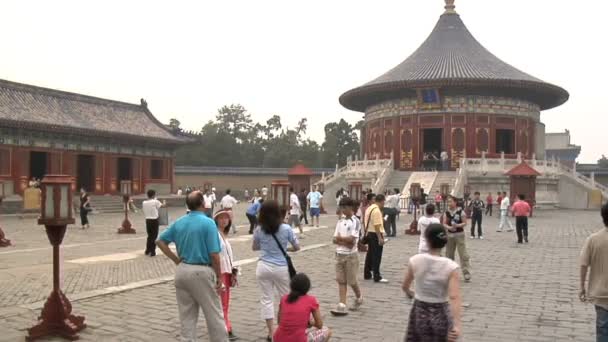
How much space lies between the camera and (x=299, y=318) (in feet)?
15.3

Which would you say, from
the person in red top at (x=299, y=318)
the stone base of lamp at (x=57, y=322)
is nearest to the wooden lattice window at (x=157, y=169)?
the stone base of lamp at (x=57, y=322)

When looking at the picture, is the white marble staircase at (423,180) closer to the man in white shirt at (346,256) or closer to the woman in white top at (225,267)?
the man in white shirt at (346,256)

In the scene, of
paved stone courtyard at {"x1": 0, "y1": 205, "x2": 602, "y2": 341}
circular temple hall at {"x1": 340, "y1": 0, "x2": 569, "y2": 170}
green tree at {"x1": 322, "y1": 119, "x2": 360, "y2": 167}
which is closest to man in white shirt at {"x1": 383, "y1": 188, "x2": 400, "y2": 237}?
paved stone courtyard at {"x1": 0, "y1": 205, "x2": 602, "y2": 341}

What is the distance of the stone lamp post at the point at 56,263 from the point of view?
251 inches

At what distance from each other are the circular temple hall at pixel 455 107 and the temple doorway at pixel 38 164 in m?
19.7

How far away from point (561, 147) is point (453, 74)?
4046cm

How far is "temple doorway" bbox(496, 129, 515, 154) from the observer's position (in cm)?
3831

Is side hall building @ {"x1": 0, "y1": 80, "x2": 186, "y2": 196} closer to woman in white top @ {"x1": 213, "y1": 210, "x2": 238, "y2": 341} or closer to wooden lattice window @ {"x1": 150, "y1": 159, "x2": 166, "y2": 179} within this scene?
wooden lattice window @ {"x1": 150, "y1": 159, "x2": 166, "y2": 179}

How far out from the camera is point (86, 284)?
31.0ft

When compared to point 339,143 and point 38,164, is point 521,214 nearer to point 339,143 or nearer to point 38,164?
point 38,164

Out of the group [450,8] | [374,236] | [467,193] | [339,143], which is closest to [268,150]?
[339,143]

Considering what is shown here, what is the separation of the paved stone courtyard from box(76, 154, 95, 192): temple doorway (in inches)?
685

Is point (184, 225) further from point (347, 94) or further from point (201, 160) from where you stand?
point (201, 160)

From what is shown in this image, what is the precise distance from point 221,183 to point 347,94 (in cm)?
1314
